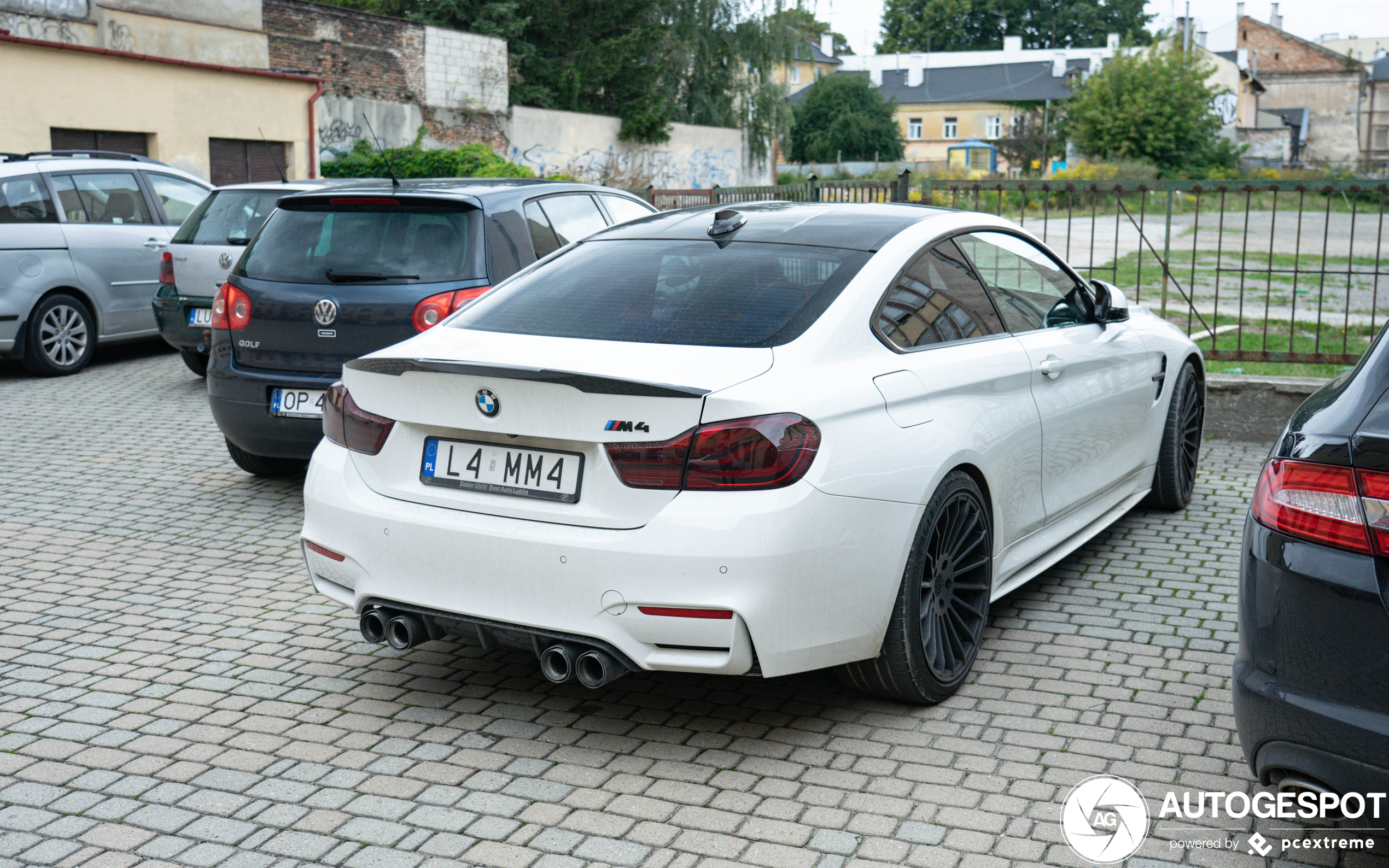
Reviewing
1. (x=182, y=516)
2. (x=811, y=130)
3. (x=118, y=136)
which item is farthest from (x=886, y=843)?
(x=811, y=130)

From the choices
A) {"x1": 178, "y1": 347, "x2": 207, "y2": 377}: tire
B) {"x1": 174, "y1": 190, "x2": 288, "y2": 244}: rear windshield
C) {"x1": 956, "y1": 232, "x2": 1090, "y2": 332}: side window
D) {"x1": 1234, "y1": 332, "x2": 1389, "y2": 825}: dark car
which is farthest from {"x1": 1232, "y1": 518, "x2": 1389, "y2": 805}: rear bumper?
{"x1": 178, "y1": 347, "x2": 207, "y2": 377}: tire

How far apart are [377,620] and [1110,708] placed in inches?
91.7

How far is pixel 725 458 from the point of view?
11.1 feet

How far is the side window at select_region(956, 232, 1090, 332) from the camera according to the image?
4.77 meters

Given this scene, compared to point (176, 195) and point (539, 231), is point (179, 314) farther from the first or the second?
point (539, 231)

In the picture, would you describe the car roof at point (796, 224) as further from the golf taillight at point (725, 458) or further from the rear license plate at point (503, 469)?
the rear license plate at point (503, 469)

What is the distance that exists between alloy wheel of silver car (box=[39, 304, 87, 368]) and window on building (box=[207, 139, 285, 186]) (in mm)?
10145

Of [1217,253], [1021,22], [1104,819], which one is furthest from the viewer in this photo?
[1021,22]

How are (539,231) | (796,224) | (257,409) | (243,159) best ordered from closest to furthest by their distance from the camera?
(796,224) < (257,409) < (539,231) < (243,159)

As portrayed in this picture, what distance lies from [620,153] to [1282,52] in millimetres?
78882

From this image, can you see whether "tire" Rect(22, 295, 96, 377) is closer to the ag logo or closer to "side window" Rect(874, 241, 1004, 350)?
"side window" Rect(874, 241, 1004, 350)

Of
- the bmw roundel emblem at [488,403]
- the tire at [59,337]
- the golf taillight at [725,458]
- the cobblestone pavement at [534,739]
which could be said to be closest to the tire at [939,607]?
the cobblestone pavement at [534,739]

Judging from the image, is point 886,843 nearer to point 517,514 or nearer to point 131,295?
point 517,514

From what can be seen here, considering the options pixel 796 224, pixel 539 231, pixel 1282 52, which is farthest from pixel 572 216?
pixel 1282 52
